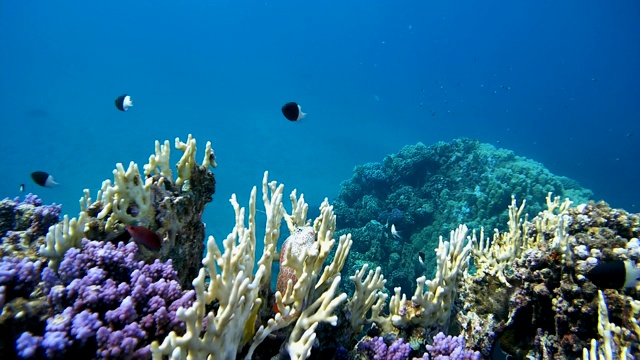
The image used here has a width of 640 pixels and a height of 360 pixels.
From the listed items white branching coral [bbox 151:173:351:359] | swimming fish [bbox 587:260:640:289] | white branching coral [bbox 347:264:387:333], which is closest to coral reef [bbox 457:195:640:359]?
swimming fish [bbox 587:260:640:289]

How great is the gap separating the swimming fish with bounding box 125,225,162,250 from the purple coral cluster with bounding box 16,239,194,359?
0.51 ft

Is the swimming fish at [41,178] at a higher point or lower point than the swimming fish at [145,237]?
higher

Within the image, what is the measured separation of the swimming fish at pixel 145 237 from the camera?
102 inches

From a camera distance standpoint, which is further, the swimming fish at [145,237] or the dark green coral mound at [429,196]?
the dark green coral mound at [429,196]

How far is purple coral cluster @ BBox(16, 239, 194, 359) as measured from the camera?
1.69m

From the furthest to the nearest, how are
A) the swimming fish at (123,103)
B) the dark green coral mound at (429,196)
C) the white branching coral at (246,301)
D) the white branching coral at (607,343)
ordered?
the dark green coral mound at (429,196) < the swimming fish at (123,103) < the white branching coral at (607,343) < the white branching coral at (246,301)

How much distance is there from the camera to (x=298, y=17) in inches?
5531

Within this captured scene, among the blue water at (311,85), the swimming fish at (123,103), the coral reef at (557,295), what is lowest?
the coral reef at (557,295)

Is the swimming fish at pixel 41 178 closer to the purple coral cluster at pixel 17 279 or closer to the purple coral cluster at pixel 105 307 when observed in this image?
the purple coral cluster at pixel 105 307

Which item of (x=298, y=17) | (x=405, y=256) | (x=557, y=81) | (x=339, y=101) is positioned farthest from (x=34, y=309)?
(x=298, y=17)

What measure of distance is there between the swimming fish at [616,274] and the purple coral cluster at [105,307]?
136 inches

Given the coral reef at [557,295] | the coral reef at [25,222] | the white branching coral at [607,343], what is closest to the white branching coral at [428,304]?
the coral reef at [557,295]

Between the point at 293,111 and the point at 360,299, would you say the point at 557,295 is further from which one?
the point at 293,111

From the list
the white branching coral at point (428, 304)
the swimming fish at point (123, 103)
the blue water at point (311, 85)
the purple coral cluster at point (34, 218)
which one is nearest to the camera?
the purple coral cluster at point (34, 218)
